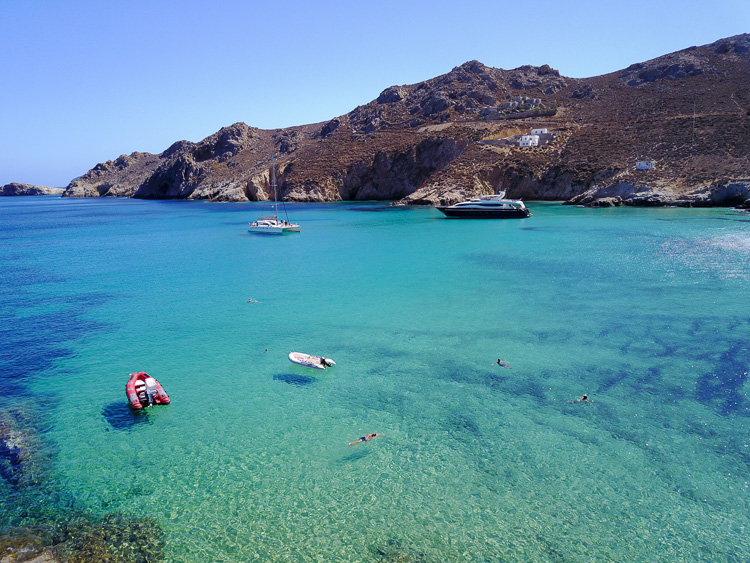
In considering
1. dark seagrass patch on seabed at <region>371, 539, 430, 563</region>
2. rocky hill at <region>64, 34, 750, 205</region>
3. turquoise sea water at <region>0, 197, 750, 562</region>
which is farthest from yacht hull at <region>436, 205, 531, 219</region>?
dark seagrass patch on seabed at <region>371, 539, 430, 563</region>

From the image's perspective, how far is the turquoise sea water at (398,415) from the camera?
860 cm

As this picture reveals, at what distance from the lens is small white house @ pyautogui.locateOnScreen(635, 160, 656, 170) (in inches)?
2586

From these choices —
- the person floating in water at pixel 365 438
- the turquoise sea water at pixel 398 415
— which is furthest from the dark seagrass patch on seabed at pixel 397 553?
the person floating in water at pixel 365 438

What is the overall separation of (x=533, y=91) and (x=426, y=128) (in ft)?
109

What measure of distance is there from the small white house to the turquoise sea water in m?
43.6

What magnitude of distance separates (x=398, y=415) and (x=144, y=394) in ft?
23.2

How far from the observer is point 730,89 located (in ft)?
270

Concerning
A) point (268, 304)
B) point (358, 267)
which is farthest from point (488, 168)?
point (268, 304)

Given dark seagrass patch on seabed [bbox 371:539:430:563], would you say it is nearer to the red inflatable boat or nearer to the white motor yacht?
the red inflatable boat

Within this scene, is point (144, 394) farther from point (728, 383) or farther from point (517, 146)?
point (517, 146)

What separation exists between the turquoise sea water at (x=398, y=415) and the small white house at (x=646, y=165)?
43.6m

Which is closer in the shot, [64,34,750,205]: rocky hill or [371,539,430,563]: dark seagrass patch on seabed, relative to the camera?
[371,539,430,563]: dark seagrass patch on seabed

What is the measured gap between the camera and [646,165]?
65.8 metres

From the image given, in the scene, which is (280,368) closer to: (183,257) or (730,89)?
(183,257)
